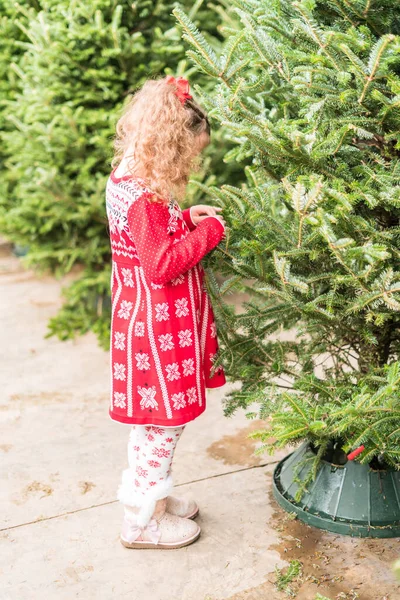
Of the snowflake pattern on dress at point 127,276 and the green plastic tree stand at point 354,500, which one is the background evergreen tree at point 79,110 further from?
the green plastic tree stand at point 354,500

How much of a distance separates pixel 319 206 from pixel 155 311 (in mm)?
724

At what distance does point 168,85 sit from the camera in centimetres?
261

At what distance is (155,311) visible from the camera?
2633 mm

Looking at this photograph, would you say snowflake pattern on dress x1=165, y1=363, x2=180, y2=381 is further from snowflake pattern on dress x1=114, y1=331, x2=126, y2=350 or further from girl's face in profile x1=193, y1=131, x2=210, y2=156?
girl's face in profile x1=193, y1=131, x2=210, y2=156

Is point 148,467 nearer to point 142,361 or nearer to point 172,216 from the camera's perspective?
point 142,361

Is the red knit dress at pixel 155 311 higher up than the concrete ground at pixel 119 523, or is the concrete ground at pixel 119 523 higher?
the red knit dress at pixel 155 311

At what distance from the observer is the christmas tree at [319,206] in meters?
2.34

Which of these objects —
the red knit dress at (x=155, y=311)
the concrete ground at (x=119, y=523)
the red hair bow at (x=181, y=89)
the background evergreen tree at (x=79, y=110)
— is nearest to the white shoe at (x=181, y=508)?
the concrete ground at (x=119, y=523)

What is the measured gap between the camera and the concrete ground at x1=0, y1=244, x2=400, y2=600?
266 centimetres

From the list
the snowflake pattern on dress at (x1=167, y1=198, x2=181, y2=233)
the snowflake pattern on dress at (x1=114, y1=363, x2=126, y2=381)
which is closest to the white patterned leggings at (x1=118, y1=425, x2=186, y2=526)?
the snowflake pattern on dress at (x1=114, y1=363, x2=126, y2=381)

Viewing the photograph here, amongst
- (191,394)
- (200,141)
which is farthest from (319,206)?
(191,394)

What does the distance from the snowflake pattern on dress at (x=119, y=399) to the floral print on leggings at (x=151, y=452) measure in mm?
146

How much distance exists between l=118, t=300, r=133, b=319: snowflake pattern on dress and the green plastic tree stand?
956 mm

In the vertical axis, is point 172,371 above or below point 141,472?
above
